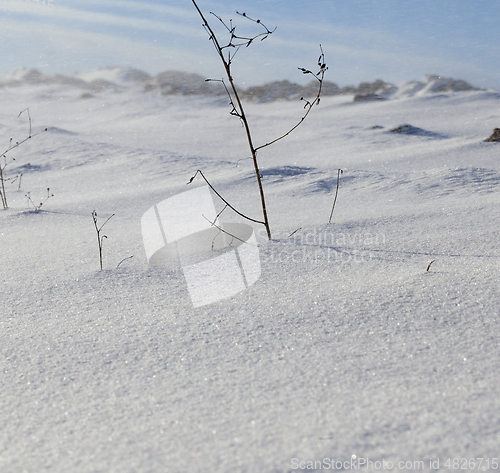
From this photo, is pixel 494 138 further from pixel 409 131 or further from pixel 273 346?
pixel 273 346

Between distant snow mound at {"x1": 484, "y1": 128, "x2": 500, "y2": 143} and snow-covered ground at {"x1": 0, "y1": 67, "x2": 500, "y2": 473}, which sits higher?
distant snow mound at {"x1": 484, "y1": 128, "x2": 500, "y2": 143}

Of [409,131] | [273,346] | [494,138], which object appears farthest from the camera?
[409,131]

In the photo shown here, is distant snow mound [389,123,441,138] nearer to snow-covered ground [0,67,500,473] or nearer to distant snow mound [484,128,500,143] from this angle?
distant snow mound [484,128,500,143]

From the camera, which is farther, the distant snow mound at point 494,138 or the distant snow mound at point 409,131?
the distant snow mound at point 409,131

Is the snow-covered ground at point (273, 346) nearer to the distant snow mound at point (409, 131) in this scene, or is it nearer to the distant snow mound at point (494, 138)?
the distant snow mound at point (494, 138)

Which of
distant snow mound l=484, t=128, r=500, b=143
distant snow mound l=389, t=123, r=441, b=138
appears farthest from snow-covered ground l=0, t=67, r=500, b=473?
distant snow mound l=389, t=123, r=441, b=138

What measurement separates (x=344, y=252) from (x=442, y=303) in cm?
52

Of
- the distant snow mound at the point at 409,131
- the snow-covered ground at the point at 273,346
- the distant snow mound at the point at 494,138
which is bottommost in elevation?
the snow-covered ground at the point at 273,346

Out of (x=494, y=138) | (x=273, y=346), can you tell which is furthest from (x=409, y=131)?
(x=273, y=346)

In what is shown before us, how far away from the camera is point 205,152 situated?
17.8 feet

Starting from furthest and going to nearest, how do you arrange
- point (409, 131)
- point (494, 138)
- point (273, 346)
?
point (409, 131), point (494, 138), point (273, 346)

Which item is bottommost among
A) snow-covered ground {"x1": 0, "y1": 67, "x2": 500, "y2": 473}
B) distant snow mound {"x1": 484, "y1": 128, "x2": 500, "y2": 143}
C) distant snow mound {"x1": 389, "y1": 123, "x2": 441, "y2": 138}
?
snow-covered ground {"x1": 0, "y1": 67, "x2": 500, "y2": 473}

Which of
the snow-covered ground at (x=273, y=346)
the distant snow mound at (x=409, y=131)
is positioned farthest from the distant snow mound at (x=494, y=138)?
the snow-covered ground at (x=273, y=346)

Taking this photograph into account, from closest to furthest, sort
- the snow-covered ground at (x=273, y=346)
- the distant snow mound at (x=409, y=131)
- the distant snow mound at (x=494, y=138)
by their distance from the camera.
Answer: the snow-covered ground at (x=273, y=346) < the distant snow mound at (x=494, y=138) < the distant snow mound at (x=409, y=131)
